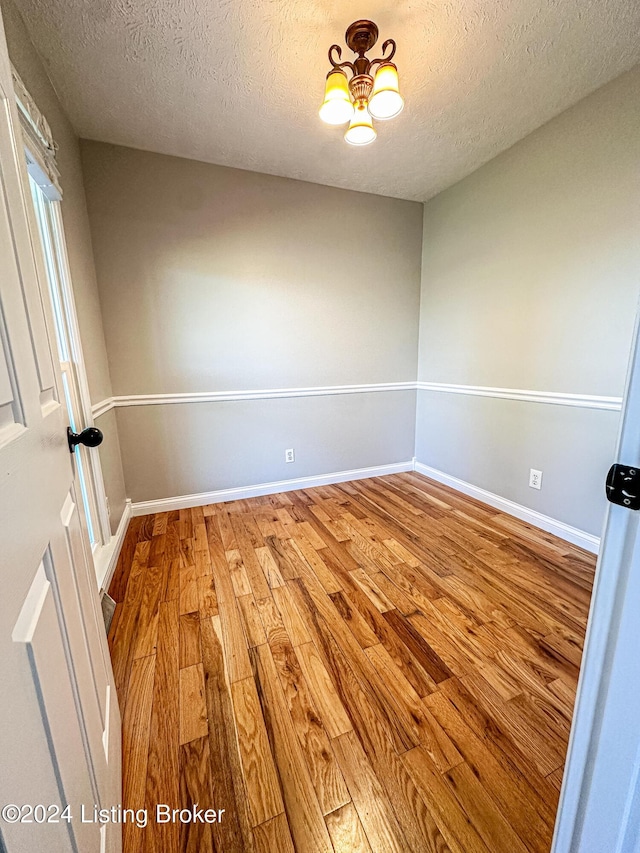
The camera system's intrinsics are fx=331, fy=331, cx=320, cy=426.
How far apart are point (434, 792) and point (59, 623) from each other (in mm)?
1052

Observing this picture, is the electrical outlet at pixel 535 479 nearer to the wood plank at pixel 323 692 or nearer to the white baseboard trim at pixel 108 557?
the wood plank at pixel 323 692

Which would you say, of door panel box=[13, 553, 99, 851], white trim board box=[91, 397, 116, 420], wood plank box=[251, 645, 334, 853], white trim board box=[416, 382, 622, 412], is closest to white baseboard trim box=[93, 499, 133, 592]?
white trim board box=[91, 397, 116, 420]

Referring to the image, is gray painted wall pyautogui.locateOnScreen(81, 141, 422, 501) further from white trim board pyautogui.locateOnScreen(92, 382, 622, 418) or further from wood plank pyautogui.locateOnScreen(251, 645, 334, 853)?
wood plank pyautogui.locateOnScreen(251, 645, 334, 853)

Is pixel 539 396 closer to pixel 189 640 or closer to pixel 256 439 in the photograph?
pixel 256 439

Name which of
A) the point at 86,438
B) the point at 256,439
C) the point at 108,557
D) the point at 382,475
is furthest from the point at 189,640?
the point at 382,475

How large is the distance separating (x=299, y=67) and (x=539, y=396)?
2193 millimetres

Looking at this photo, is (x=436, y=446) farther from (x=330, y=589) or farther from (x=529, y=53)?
(x=529, y=53)

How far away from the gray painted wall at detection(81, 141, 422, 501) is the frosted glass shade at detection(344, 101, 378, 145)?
1103 mm

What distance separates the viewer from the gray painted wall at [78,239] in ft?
4.27

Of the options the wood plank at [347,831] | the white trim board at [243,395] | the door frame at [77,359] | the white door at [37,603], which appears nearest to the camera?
the white door at [37,603]

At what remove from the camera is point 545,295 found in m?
2.05

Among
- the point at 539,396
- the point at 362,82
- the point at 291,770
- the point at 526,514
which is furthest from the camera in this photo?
the point at 526,514

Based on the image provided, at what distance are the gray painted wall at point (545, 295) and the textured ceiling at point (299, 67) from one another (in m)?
0.25

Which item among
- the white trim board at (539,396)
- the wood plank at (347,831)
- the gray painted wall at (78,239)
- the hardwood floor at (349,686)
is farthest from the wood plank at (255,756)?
the white trim board at (539,396)
